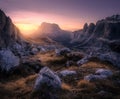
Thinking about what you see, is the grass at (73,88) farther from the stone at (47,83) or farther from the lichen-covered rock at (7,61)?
the lichen-covered rock at (7,61)

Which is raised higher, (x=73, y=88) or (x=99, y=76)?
(x=99, y=76)

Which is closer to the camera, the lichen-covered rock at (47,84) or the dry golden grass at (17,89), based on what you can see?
the lichen-covered rock at (47,84)

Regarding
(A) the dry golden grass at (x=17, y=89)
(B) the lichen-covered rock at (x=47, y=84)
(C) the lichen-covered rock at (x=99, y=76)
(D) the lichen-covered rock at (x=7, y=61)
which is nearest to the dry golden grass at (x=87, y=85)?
(C) the lichen-covered rock at (x=99, y=76)

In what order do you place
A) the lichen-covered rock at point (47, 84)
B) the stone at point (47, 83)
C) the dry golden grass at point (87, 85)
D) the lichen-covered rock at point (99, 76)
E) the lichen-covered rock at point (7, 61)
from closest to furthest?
the lichen-covered rock at point (47, 84), the stone at point (47, 83), the dry golden grass at point (87, 85), the lichen-covered rock at point (99, 76), the lichen-covered rock at point (7, 61)

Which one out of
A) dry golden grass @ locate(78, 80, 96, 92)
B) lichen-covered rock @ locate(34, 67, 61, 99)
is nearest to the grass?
dry golden grass @ locate(78, 80, 96, 92)

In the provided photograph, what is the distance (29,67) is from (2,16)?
96.7 m

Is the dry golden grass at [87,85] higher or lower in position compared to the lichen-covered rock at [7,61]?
lower

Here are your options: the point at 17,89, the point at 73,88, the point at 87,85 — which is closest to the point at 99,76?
the point at 87,85

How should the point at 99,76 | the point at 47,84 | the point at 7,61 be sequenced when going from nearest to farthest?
the point at 47,84 → the point at 99,76 → the point at 7,61

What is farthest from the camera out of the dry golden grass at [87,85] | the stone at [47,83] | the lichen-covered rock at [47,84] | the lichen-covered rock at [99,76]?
the lichen-covered rock at [99,76]

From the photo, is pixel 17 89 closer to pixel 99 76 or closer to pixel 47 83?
pixel 47 83

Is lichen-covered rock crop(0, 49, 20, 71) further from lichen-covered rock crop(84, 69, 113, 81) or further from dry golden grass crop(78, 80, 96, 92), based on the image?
dry golden grass crop(78, 80, 96, 92)

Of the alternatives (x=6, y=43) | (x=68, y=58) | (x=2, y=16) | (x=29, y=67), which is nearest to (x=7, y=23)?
(x=2, y=16)

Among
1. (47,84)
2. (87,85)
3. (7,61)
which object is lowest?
(87,85)
